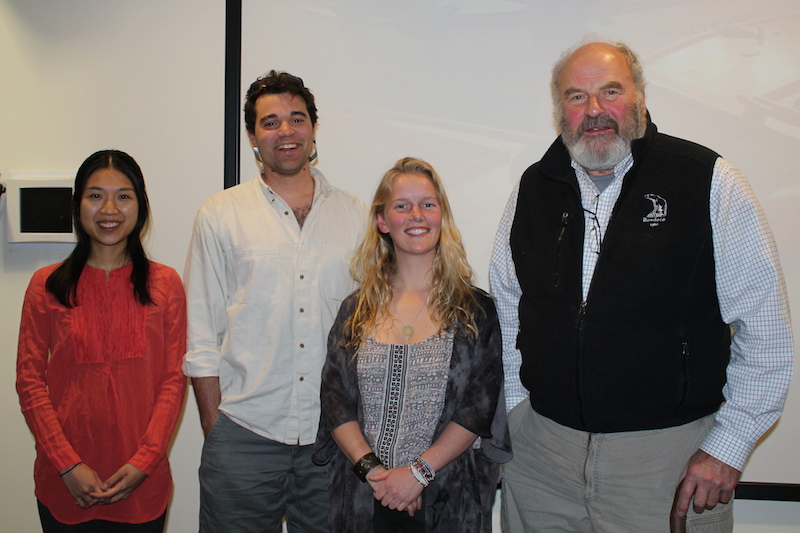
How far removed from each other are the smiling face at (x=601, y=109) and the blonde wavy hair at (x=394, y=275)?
47 cm

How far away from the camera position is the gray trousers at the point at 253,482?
77.3 inches

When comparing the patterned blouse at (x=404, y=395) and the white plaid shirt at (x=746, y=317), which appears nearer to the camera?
the white plaid shirt at (x=746, y=317)

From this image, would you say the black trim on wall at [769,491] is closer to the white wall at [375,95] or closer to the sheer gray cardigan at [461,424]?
the white wall at [375,95]

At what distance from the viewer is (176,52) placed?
2.66 metres

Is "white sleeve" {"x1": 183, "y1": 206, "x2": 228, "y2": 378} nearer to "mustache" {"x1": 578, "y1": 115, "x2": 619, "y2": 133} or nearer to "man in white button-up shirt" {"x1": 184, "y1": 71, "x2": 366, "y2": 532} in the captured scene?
"man in white button-up shirt" {"x1": 184, "y1": 71, "x2": 366, "y2": 532}

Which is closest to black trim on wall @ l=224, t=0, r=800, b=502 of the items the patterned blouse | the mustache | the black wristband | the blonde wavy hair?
the blonde wavy hair

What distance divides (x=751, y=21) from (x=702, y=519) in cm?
196

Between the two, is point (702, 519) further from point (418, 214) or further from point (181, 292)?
point (181, 292)

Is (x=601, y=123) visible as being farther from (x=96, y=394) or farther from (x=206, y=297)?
(x=96, y=394)

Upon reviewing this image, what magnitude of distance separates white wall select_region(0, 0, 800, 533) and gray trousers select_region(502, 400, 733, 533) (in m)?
1.04

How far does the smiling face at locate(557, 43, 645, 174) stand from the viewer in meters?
1.72

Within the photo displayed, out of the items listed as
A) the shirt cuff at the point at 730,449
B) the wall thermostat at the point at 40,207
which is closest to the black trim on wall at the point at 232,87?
the wall thermostat at the point at 40,207

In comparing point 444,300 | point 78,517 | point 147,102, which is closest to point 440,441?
point 444,300

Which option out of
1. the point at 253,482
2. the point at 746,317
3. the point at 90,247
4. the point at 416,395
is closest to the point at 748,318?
the point at 746,317
